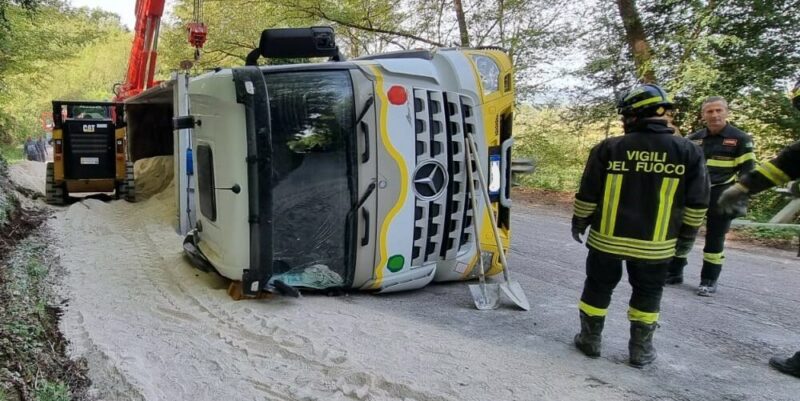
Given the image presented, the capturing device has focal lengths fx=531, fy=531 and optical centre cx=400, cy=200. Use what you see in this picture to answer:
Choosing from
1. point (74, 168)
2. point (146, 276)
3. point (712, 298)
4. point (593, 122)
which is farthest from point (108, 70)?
point (712, 298)

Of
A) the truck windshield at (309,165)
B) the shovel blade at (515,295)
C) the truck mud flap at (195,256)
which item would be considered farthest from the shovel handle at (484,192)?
the truck mud flap at (195,256)

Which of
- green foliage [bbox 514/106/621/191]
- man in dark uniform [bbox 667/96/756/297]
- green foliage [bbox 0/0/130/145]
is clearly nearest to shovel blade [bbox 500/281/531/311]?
man in dark uniform [bbox 667/96/756/297]

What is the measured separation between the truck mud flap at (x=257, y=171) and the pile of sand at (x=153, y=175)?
7.13m

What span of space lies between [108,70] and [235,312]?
4462 cm

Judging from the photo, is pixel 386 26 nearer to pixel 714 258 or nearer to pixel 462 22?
pixel 462 22

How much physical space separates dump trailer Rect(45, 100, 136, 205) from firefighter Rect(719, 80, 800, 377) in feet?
30.4

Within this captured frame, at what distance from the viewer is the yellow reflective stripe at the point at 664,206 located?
2926 millimetres

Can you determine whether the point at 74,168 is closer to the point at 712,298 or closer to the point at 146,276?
the point at 146,276

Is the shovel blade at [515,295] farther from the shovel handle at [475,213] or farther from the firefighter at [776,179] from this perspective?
the firefighter at [776,179]

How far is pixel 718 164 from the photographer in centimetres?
458

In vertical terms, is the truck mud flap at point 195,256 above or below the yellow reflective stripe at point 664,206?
below

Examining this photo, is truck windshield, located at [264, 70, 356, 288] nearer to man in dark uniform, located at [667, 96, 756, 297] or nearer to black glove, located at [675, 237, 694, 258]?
black glove, located at [675, 237, 694, 258]

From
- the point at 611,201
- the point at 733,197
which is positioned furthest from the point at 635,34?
the point at 611,201

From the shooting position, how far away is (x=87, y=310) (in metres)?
3.82
